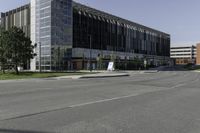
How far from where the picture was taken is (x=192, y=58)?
190 meters

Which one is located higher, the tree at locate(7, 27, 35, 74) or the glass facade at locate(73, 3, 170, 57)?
the glass facade at locate(73, 3, 170, 57)

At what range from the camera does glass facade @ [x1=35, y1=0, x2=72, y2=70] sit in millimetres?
75062

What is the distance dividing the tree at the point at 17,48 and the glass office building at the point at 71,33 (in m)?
16.3

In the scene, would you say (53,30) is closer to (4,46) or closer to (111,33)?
(4,46)

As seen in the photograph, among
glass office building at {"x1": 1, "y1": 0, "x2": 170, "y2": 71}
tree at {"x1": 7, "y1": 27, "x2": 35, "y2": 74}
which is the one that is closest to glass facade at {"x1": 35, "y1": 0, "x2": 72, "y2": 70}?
glass office building at {"x1": 1, "y1": 0, "x2": 170, "y2": 71}

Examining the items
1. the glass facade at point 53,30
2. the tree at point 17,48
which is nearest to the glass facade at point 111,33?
the glass facade at point 53,30

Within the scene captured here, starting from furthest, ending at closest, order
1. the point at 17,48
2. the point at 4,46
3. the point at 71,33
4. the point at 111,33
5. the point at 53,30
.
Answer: the point at 111,33
the point at 71,33
the point at 53,30
the point at 17,48
the point at 4,46

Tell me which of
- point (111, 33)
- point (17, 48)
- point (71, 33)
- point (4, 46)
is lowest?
point (17, 48)

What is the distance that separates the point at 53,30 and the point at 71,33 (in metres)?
7.41

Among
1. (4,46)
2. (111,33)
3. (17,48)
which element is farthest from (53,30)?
(111,33)

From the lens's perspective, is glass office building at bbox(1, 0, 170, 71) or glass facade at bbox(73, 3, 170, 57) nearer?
glass office building at bbox(1, 0, 170, 71)

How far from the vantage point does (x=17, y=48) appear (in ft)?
155

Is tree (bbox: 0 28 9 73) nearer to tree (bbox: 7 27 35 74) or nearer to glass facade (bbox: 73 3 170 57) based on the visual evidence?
tree (bbox: 7 27 35 74)

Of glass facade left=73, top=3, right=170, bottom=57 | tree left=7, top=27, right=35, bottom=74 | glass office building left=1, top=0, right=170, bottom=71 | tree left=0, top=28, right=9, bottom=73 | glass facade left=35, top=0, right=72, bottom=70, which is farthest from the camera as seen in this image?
glass facade left=73, top=3, right=170, bottom=57
